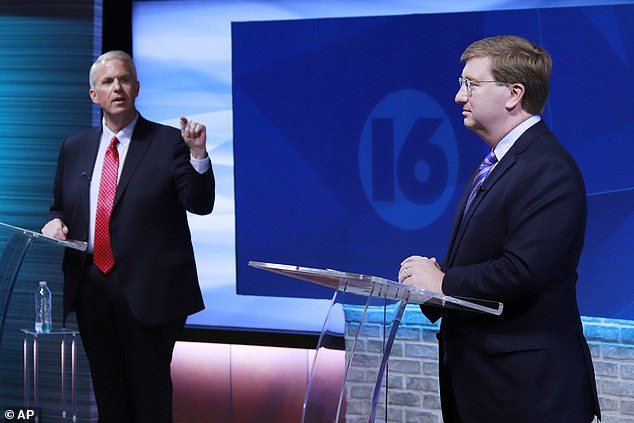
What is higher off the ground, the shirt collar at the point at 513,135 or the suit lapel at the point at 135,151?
the suit lapel at the point at 135,151

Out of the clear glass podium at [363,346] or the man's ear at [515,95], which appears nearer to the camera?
the clear glass podium at [363,346]

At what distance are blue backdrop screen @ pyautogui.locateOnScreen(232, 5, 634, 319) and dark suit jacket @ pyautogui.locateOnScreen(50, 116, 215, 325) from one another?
42.2 inches

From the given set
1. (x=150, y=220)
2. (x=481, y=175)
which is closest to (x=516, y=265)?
(x=481, y=175)

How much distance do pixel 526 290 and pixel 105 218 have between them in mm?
1902

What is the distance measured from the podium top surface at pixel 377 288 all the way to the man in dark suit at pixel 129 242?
1417mm

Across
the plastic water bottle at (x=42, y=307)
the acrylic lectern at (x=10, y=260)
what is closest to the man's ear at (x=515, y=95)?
the acrylic lectern at (x=10, y=260)

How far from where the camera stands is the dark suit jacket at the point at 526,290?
218cm

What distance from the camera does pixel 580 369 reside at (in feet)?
7.47

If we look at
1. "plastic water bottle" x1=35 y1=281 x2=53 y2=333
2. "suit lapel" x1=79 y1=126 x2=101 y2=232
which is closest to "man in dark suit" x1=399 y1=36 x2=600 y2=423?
"suit lapel" x1=79 y1=126 x2=101 y2=232

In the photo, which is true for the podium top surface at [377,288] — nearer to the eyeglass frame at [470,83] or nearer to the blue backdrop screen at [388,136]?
the eyeglass frame at [470,83]

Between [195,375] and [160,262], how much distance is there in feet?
5.33

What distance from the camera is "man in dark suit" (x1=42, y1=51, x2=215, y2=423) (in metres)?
3.48

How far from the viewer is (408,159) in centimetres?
443

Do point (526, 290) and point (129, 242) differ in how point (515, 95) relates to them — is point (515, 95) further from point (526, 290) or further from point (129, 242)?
point (129, 242)
